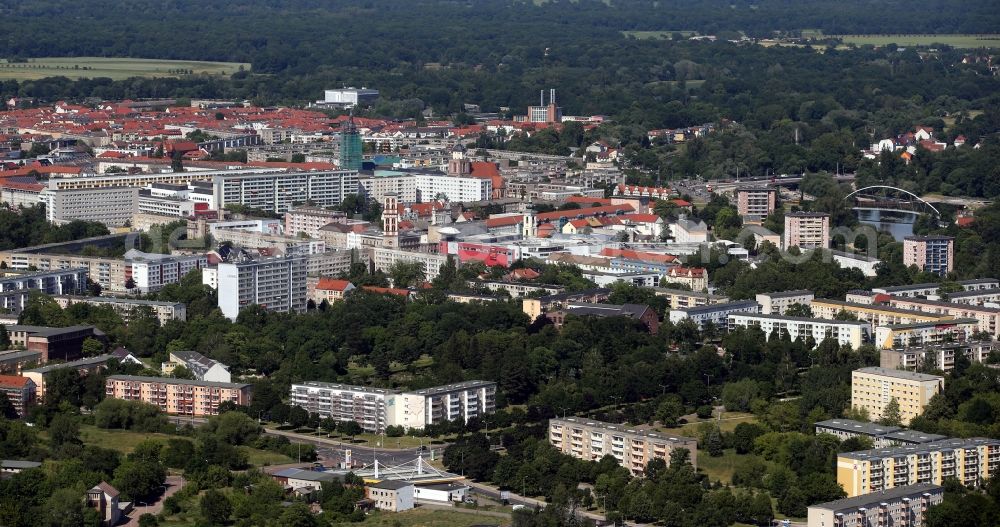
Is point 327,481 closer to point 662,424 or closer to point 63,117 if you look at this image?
point 662,424

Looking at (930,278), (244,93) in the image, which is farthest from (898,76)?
(930,278)

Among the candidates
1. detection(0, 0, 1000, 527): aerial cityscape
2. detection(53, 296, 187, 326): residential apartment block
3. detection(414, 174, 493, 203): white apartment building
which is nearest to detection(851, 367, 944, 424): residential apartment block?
detection(0, 0, 1000, 527): aerial cityscape

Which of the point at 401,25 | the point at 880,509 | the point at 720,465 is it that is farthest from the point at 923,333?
the point at 401,25

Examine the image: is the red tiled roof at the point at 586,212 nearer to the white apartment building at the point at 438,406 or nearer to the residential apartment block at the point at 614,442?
the white apartment building at the point at 438,406

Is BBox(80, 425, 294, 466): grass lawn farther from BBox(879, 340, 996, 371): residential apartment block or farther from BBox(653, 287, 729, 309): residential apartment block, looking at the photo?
BBox(653, 287, 729, 309): residential apartment block


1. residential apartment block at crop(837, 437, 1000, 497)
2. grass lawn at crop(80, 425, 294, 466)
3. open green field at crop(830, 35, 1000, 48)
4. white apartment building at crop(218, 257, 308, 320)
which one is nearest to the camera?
residential apartment block at crop(837, 437, 1000, 497)

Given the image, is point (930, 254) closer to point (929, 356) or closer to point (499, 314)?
point (929, 356)

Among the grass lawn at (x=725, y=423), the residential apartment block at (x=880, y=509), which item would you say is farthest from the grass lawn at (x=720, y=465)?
the residential apartment block at (x=880, y=509)
